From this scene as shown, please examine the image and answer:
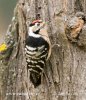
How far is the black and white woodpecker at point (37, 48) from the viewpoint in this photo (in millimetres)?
4035

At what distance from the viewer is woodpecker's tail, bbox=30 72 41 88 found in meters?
4.12

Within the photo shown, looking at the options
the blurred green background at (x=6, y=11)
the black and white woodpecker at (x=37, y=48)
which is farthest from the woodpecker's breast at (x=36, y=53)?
the blurred green background at (x=6, y=11)

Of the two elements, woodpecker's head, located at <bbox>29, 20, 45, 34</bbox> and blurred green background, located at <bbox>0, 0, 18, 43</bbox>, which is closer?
woodpecker's head, located at <bbox>29, 20, 45, 34</bbox>

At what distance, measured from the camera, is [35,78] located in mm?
4164

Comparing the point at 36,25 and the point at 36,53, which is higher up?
the point at 36,25

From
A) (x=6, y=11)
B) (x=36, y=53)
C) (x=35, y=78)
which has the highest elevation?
(x=36, y=53)

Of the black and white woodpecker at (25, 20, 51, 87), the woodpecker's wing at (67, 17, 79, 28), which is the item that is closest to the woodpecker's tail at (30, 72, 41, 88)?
the black and white woodpecker at (25, 20, 51, 87)

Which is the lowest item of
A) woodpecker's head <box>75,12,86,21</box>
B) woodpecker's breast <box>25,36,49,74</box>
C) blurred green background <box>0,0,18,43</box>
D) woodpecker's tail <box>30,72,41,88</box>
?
blurred green background <box>0,0,18,43</box>

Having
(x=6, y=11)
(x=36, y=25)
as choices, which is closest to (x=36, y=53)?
(x=36, y=25)

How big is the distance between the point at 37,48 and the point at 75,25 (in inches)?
13.5

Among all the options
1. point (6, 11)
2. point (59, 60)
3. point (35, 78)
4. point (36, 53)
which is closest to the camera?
point (36, 53)

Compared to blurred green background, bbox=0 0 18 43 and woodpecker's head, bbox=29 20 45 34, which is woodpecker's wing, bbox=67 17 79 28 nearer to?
woodpecker's head, bbox=29 20 45 34

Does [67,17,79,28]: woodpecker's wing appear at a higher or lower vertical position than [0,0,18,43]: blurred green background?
higher

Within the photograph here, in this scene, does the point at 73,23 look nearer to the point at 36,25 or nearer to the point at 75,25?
the point at 75,25
